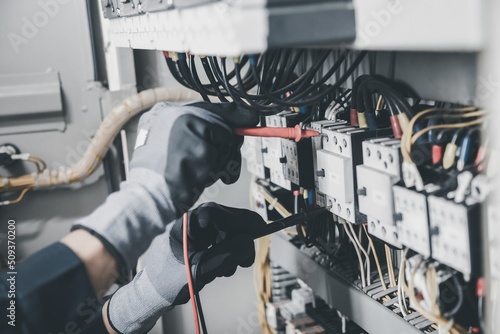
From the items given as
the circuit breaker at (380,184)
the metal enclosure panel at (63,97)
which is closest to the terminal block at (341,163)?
the circuit breaker at (380,184)

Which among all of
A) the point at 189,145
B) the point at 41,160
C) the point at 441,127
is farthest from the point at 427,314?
the point at 41,160

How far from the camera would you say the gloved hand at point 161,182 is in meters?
0.81

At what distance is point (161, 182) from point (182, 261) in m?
0.42

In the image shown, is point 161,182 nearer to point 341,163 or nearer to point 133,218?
point 133,218

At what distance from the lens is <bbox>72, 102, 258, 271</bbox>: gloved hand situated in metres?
0.81

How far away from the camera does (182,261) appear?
120 cm

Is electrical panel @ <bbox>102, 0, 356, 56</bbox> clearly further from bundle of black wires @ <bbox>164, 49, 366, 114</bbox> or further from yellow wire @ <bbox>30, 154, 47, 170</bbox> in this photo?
yellow wire @ <bbox>30, 154, 47, 170</bbox>

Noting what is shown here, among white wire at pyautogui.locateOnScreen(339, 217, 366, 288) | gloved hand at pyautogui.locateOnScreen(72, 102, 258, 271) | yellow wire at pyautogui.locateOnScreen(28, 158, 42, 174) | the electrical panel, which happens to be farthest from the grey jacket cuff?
yellow wire at pyautogui.locateOnScreen(28, 158, 42, 174)

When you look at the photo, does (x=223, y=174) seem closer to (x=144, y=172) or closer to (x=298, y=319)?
(x=144, y=172)

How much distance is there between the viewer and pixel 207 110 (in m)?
0.93

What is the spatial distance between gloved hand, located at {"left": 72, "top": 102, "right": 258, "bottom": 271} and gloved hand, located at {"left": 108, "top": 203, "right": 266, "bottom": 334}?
0.83ft

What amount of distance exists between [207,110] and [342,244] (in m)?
0.55

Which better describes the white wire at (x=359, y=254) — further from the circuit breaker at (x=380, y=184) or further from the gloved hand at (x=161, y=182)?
the gloved hand at (x=161, y=182)

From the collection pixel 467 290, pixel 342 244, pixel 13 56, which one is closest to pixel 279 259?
pixel 342 244
